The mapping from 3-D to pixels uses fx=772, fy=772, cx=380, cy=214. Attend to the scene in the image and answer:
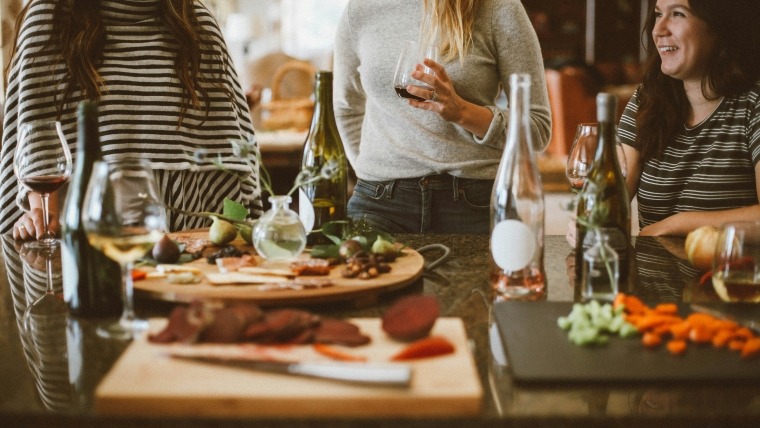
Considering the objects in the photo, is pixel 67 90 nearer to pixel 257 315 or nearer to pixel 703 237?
pixel 257 315

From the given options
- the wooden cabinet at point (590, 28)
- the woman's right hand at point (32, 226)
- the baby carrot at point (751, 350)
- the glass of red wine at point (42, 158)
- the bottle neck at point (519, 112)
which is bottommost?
the woman's right hand at point (32, 226)

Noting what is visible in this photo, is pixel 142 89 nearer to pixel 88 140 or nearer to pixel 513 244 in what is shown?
pixel 88 140

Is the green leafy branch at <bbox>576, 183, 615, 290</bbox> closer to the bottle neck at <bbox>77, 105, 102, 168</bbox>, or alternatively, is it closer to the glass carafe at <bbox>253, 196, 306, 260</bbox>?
the glass carafe at <bbox>253, 196, 306, 260</bbox>

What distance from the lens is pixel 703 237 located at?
1279 mm

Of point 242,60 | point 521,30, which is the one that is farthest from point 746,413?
point 242,60

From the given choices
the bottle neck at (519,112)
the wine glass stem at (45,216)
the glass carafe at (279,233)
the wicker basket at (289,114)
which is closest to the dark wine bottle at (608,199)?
the bottle neck at (519,112)

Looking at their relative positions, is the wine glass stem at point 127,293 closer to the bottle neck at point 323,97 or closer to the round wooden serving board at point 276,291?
the round wooden serving board at point 276,291

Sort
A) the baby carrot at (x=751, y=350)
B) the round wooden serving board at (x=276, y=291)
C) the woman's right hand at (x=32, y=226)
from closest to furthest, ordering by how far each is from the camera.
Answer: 1. the baby carrot at (x=751, y=350)
2. the round wooden serving board at (x=276, y=291)
3. the woman's right hand at (x=32, y=226)

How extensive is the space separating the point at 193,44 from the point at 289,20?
26.9 feet

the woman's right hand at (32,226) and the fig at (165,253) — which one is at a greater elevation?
the fig at (165,253)

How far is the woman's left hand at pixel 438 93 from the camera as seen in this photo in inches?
59.0

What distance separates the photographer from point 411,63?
1.50 metres

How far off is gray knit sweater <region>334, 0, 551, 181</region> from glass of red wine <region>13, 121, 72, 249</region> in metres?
0.82

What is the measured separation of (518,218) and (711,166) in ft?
3.06
